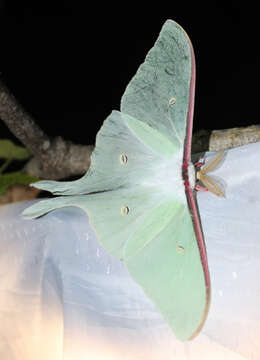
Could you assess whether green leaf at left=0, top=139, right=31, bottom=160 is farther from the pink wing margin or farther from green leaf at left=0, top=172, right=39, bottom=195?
the pink wing margin

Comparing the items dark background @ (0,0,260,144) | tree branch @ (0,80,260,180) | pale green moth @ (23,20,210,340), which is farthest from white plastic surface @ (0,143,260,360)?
dark background @ (0,0,260,144)

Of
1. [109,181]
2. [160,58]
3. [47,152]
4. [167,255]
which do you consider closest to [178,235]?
[167,255]

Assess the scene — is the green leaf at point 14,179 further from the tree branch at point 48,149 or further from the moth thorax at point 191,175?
the moth thorax at point 191,175

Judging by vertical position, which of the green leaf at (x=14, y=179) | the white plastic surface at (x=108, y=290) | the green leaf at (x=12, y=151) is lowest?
the white plastic surface at (x=108, y=290)

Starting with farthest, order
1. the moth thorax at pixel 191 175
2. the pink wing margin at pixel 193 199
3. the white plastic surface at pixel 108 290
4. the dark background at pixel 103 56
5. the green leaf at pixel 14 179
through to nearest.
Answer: the dark background at pixel 103 56
the green leaf at pixel 14 179
the white plastic surface at pixel 108 290
the moth thorax at pixel 191 175
the pink wing margin at pixel 193 199

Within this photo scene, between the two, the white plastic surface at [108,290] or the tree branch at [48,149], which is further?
the tree branch at [48,149]

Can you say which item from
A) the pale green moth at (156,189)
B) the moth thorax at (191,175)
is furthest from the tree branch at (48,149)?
the moth thorax at (191,175)

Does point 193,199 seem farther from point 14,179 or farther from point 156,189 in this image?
point 14,179
